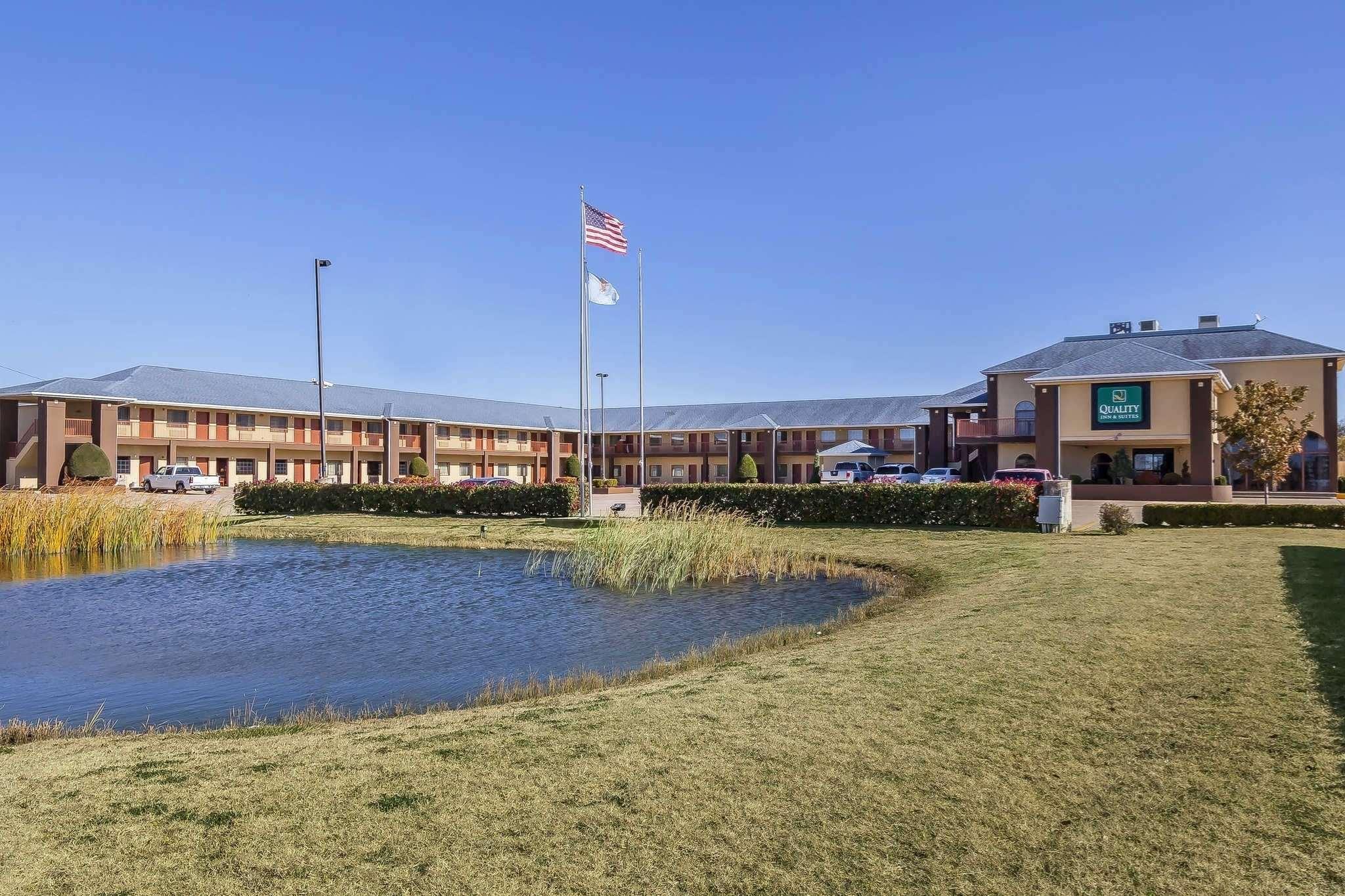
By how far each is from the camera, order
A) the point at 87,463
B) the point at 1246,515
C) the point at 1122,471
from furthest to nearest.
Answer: the point at 87,463, the point at 1122,471, the point at 1246,515

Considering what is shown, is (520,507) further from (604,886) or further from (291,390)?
(291,390)

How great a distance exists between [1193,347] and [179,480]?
52916 millimetres

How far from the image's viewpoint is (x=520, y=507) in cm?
3127

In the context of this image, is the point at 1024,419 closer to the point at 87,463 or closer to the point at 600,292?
the point at 600,292

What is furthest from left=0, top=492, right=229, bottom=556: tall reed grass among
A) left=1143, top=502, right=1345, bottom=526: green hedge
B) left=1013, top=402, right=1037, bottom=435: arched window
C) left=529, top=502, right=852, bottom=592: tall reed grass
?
left=1013, top=402, right=1037, bottom=435: arched window

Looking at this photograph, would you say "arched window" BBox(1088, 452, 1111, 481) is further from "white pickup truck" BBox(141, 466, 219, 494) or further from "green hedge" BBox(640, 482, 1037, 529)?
"white pickup truck" BBox(141, 466, 219, 494)

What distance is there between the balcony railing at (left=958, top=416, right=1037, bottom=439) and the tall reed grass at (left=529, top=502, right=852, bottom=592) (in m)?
28.3

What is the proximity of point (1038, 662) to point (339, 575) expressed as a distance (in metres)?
14.6

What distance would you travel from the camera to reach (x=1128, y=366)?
3819 cm

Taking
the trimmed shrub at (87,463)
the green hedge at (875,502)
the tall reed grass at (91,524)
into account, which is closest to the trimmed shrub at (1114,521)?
the green hedge at (875,502)

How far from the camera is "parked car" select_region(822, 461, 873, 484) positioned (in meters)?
49.0

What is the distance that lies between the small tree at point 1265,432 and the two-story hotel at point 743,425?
615cm

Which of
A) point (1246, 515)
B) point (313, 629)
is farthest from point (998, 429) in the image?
point (313, 629)

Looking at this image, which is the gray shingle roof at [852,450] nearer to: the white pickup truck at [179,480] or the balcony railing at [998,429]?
the balcony railing at [998,429]
